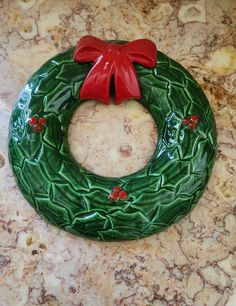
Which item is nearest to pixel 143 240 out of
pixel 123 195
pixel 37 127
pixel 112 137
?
pixel 123 195

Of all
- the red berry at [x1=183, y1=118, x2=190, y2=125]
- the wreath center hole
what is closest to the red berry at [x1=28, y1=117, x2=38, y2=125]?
the wreath center hole

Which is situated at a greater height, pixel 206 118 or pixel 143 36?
pixel 143 36

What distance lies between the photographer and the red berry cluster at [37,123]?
1701mm

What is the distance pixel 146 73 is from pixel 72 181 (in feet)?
1.34

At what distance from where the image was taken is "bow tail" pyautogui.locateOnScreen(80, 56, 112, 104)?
1712mm

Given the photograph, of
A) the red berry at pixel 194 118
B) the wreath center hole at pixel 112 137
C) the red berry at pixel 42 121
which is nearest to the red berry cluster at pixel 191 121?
the red berry at pixel 194 118

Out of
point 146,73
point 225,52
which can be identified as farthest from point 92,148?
point 225,52

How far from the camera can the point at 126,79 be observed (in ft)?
5.63

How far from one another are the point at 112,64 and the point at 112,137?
0.24 m

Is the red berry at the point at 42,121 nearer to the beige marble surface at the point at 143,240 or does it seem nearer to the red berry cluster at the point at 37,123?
the red berry cluster at the point at 37,123

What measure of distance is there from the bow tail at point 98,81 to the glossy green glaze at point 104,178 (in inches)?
1.4

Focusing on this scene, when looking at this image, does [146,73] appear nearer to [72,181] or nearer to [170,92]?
[170,92]

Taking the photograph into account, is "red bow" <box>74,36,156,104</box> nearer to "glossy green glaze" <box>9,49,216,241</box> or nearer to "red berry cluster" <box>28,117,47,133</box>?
"glossy green glaze" <box>9,49,216,241</box>

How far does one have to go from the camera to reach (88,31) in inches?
76.8
